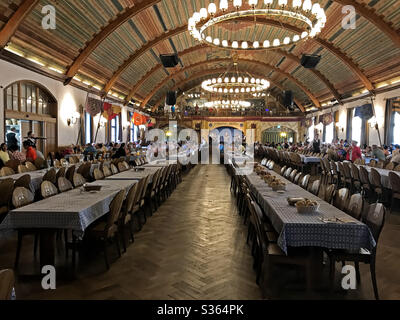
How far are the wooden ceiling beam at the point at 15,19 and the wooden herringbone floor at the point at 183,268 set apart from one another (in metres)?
5.99

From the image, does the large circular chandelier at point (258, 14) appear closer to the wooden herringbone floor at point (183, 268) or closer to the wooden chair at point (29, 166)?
the wooden herringbone floor at point (183, 268)

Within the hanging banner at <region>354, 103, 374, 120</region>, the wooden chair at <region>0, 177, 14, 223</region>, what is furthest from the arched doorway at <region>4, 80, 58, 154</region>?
the hanging banner at <region>354, 103, 374, 120</region>

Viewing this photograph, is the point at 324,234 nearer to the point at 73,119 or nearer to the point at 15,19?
the point at 15,19

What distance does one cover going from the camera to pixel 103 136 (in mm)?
17000

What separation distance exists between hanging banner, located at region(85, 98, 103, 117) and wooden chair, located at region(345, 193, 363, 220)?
1321 centimetres

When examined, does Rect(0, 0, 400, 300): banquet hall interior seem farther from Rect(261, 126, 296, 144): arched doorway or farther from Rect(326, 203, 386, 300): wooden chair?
Rect(261, 126, 296, 144): arched doorway

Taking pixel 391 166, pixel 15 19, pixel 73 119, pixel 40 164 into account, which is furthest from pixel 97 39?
pixel 391 166

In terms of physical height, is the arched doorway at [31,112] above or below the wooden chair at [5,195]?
above

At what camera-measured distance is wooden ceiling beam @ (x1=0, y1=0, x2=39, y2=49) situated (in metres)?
8.00

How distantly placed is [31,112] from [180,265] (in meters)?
9.25

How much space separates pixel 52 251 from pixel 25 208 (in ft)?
1.87

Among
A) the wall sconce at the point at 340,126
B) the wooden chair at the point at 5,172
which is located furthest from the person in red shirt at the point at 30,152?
the wall sconce at the point at 340,126

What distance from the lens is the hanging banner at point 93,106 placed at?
1466cm

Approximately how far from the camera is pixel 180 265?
12.3 ft
